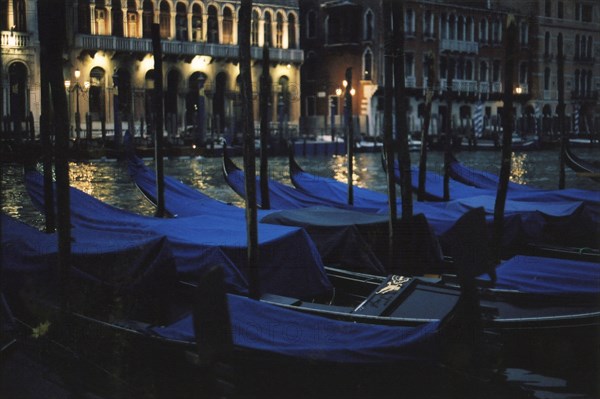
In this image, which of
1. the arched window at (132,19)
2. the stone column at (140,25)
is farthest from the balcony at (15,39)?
the stone column at (140,25)

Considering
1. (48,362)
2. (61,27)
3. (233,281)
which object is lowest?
(48,362)

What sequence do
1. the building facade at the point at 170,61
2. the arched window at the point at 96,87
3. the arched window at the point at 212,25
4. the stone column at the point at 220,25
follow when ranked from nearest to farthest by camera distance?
the building facade at the point at 170,61 < the arched window at the point at 96,87 < the arched window at the point at 212,25 < the stone column at the point at 220,25

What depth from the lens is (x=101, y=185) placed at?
15406mm

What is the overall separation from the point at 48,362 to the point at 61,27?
2244mm

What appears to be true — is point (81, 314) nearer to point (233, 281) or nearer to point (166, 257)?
point (166, 257)

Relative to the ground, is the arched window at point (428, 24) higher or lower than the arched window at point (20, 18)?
higher

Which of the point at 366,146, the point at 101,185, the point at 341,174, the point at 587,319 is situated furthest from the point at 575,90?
the point at 587,319

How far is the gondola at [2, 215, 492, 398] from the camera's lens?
12.6ft

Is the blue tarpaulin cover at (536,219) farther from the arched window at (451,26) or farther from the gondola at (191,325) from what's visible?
the arched window at (451,26)

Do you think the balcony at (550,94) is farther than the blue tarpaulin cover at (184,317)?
Yes

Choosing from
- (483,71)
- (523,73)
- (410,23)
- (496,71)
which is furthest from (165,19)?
(523,73)

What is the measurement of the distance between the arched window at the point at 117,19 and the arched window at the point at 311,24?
8.08m

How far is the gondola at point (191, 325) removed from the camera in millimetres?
3830

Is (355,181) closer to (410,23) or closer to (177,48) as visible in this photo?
(177,48)
